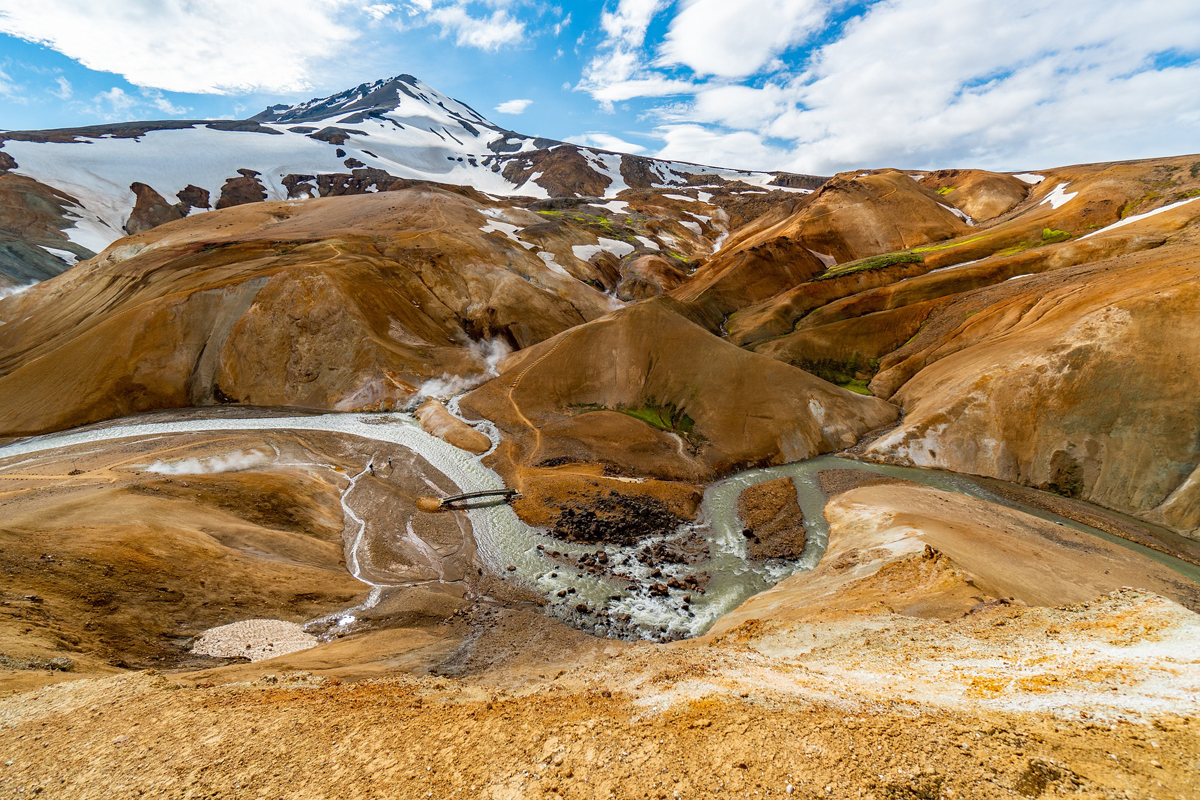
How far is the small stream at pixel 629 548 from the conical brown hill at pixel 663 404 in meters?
2.64

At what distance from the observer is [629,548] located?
26.8 meters

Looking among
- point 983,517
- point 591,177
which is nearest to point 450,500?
point 983,517

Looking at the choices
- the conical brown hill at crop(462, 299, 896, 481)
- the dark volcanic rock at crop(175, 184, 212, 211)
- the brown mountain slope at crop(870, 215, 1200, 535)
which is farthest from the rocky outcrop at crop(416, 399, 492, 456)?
the dark volcanic rock at crop(175, 184, 212, 211)

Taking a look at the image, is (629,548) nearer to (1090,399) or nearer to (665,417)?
(665,417)

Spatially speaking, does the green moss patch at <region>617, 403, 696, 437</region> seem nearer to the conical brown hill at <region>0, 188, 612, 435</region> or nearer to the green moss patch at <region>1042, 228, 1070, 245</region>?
the conical brown hill at <region>0, 188, 612, 435</region>

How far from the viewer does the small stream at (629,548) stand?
71.3 feet

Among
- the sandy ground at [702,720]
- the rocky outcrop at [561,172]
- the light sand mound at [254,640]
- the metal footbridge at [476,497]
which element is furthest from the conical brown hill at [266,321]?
the rocky outcrop at [561,172]

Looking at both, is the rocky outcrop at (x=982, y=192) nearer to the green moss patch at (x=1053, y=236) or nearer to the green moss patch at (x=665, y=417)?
the green moss patch at (x=1053, y=236)

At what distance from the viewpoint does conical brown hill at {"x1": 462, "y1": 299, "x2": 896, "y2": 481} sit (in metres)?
36.6

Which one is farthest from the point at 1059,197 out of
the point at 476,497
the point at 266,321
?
the point at 266,321

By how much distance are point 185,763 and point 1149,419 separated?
148 ft

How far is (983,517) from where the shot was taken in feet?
85.9

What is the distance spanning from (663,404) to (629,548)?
54.7ft

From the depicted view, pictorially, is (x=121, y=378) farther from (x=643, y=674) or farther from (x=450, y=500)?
(x=643, y=674)
